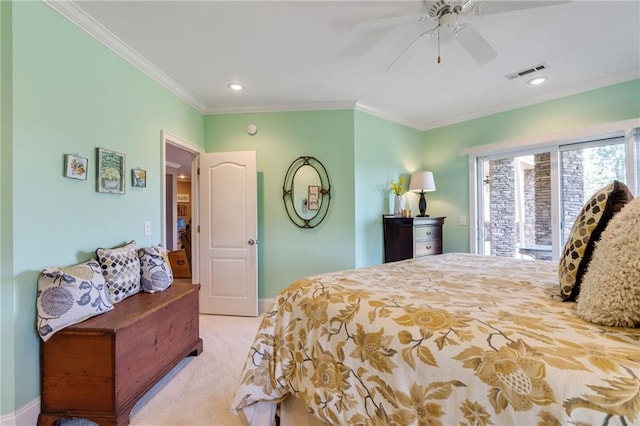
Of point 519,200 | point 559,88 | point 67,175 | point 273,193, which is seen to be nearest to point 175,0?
point 67,175

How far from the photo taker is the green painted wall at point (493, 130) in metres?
2.79

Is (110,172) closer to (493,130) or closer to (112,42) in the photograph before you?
(112,42)

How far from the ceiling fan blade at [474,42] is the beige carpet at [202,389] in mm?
2672

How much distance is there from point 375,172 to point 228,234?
78.9 inches

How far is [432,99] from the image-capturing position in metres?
3.35

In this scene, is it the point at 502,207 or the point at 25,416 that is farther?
the point at 502,207

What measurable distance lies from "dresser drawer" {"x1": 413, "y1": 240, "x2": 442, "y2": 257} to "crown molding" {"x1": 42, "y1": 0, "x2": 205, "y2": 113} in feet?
10.5

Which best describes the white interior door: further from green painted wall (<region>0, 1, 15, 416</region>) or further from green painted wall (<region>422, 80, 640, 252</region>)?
green painted wall (<region>422, 80, 640, 252</region>)

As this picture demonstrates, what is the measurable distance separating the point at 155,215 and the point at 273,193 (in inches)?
51.5

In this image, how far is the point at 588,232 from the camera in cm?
102

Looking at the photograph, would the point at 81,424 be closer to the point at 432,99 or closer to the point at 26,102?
the point at 26,102

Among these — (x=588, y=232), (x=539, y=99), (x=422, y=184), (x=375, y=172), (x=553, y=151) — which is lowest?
(x=588, y=232)

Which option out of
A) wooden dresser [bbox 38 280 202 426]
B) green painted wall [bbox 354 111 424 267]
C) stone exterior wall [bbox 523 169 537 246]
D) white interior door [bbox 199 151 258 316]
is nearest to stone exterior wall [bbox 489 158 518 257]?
stone exterior wall [bbox 523 169 537 246]

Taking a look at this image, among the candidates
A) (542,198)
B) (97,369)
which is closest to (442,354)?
(97,369)
